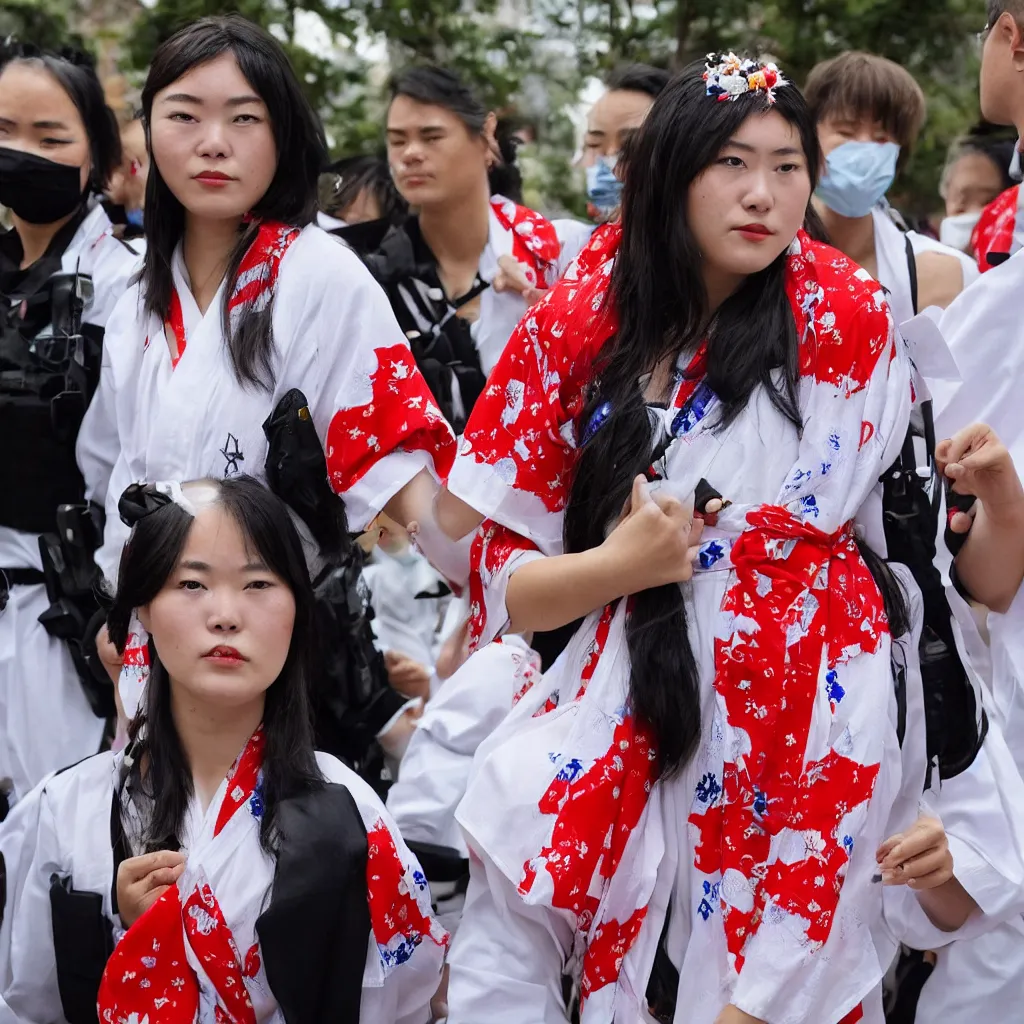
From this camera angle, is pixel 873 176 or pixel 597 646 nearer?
pixel 597 646

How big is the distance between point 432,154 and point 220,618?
2.30 m

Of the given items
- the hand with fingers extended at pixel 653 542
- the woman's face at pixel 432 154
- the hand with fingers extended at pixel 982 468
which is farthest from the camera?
the woman's face at pixel 432 154

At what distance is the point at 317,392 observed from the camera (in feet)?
10.7

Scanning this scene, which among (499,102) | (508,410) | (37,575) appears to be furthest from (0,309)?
(499,102)

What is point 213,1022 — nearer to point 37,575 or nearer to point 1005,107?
point 37,575

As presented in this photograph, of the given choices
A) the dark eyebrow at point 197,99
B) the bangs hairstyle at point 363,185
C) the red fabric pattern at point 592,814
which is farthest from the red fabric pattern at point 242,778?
the bangs hairstyle at point 363,185

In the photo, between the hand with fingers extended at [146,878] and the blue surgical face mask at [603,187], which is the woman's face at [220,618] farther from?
the blue surgical face mask at [603,187]

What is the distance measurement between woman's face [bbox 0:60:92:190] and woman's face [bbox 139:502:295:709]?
1355mm

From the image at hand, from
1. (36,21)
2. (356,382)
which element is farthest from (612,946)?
(36,21)

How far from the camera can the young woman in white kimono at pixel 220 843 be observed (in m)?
2.86

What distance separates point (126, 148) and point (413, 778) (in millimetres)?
2677

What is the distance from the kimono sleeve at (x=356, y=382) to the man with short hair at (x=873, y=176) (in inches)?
62.7

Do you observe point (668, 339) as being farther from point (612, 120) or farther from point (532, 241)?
point (612, 120)

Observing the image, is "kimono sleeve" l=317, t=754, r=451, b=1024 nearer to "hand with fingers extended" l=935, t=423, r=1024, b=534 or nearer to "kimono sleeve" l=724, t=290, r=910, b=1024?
"kimono sleeve" l=724, t=290, r=910, b=1024
